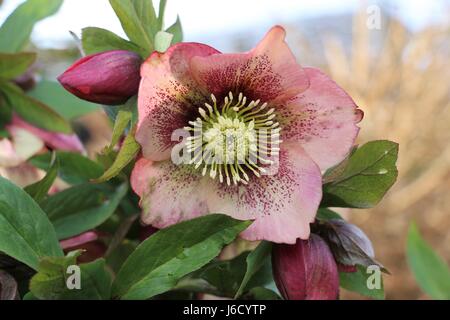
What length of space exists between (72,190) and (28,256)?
0.18 meters

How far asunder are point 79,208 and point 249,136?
206 mm

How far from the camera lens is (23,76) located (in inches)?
34.1

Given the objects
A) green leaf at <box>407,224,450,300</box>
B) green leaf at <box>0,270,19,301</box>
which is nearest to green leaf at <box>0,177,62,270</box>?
green leaf at <box>0,270,19,301</box>

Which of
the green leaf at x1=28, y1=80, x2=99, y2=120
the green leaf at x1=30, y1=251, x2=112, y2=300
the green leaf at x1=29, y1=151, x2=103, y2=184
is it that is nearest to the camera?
the green leaf at x1=30, y1=251, x2=112, y2=300

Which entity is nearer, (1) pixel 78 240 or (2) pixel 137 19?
(2) pixel 137 19

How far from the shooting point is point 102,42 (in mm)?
567

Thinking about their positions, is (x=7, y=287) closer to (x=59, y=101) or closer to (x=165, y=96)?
(x=165, y=96)

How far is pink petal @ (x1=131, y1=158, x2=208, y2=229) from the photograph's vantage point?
0.51m

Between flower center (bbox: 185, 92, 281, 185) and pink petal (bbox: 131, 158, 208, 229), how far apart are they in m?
0.03

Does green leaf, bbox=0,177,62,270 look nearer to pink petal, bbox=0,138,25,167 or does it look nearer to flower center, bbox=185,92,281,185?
flower center, bbox=185,92,281,185

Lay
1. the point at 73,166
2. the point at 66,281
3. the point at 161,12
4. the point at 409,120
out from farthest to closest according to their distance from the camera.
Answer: the point at 409,120
the point at 73,166
the point at 161,12
the point at 66,281

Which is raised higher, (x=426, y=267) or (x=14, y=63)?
(x=14, y=63)

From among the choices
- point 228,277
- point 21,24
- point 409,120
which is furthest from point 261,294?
point 409,120
